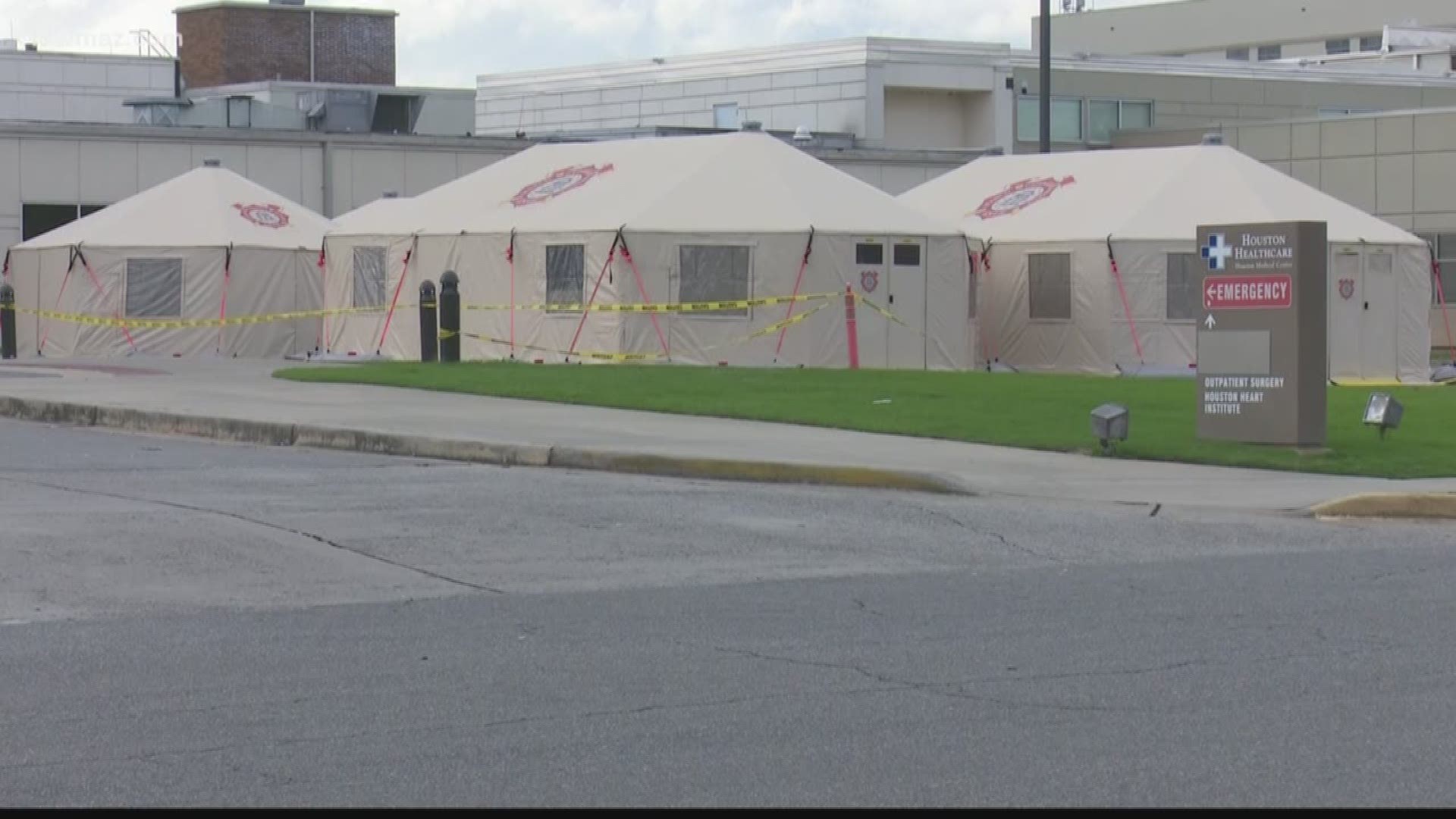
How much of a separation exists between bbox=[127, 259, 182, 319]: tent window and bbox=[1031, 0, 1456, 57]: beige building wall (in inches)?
2843

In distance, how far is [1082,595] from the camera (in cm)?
1164

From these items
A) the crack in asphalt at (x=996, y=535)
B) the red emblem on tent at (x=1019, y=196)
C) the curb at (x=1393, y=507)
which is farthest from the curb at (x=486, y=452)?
the red emblem on tent at (x=1019, y=196)

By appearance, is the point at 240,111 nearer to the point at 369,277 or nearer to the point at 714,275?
the point at 369,277

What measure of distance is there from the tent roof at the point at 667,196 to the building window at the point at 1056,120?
25930 mm

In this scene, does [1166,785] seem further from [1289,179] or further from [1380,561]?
[1289,179]

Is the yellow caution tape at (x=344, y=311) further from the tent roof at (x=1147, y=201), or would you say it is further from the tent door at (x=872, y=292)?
the tent roof at (x=1147, y=201)

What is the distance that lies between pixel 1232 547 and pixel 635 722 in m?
6.76

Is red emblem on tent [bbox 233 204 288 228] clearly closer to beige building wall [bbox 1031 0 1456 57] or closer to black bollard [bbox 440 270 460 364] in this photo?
black bollard [bbox 440 270 460 364]

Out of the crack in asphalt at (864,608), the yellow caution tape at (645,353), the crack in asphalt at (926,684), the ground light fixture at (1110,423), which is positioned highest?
the yellow caution tape at (645,353)

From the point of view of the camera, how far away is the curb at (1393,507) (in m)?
15.9

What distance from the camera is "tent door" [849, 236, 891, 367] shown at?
35094 millimetres

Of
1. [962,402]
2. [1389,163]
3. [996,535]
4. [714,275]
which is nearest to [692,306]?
[714,275]

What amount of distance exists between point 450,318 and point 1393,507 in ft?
60.4

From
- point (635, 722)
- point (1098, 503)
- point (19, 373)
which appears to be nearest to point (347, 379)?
point (19, 373)
